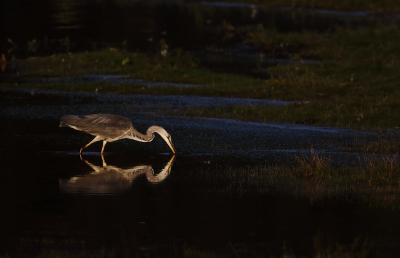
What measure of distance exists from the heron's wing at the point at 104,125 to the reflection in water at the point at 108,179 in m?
0.61

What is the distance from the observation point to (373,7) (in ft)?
189

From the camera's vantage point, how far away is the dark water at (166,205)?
8625mm

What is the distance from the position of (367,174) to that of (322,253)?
4079mm

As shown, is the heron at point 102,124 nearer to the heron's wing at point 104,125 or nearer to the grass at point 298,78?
the heron's wing at point 104,125

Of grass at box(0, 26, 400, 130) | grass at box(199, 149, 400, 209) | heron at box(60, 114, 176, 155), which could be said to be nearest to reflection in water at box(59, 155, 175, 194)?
heron at box(60, 114, 176, 155)

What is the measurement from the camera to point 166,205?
10438mm

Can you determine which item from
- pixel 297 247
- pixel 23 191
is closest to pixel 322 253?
pixel 297 247

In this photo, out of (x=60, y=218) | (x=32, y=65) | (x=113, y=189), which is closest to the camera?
(x=60, y=218)

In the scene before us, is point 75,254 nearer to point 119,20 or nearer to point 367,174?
point 367,174

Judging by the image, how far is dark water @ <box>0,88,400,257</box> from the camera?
340 inches

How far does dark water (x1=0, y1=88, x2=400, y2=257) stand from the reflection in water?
0.06 ft

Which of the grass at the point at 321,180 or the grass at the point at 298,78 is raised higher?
the grass at the point at 321,180

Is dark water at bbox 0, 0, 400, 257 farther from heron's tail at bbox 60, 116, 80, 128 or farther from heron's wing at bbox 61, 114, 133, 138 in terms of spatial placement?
heron's tail at bbox 60, 116, 80, 128

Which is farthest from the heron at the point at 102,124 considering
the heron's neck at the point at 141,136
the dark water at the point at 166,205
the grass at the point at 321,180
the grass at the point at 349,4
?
the grass at the point at 349,4
